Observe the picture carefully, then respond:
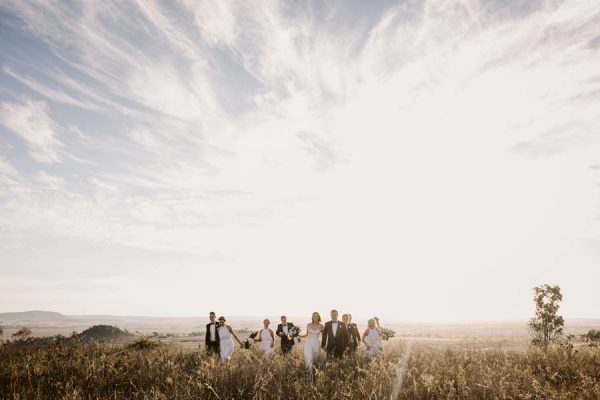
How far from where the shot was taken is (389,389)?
775 cm

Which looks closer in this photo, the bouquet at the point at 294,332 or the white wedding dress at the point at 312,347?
the white wedding dress at the point at 312,347

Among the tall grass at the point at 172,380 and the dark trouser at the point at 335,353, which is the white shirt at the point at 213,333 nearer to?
the tall grass at the point at 172,380

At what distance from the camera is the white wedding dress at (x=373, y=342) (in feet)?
43.6

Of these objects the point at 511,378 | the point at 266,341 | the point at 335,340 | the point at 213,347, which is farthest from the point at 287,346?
the point at 511,378

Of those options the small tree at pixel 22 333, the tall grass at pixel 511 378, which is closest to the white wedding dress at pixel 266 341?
the tall grass at pixel 511 378

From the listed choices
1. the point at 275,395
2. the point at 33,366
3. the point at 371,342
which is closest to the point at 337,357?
the point at 371,342

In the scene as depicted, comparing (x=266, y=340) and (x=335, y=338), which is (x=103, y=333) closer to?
(x=266, y=340)

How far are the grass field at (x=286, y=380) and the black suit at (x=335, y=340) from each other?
1353 mm

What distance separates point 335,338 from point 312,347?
1.10 meters

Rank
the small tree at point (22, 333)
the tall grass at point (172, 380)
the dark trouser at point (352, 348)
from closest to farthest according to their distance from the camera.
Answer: the tall grass at point (172, 380), the dark trouser at point (352, 348), the small tree at point (22, 333)

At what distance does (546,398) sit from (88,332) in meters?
44.8

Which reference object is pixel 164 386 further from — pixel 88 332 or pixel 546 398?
pixel 88 332

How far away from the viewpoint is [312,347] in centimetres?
1220

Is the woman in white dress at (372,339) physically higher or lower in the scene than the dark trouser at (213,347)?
higher
